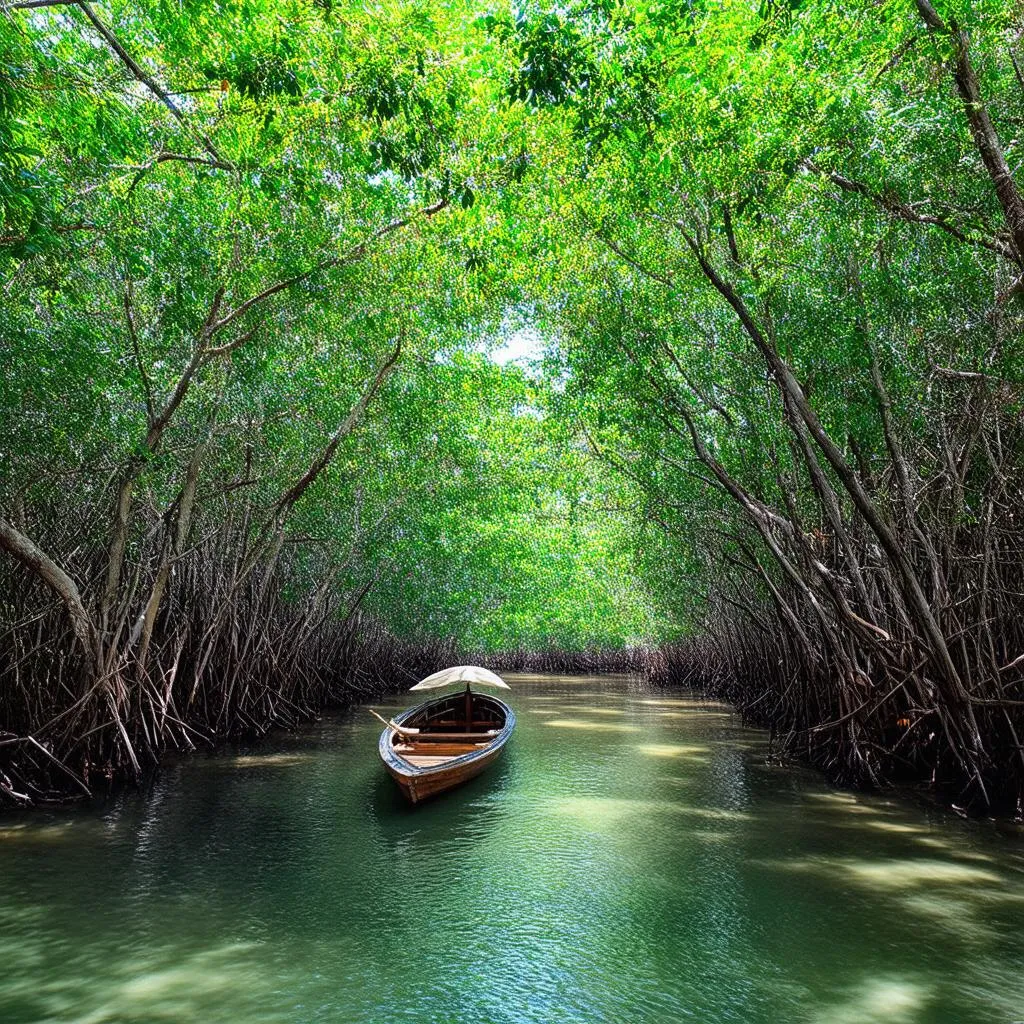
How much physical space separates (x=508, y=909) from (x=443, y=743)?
17.0ft

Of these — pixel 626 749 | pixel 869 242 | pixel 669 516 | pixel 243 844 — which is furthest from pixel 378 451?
pixel 869 242

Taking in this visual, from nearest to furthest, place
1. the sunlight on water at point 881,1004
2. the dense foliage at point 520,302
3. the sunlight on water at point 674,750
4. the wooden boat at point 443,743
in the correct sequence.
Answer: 1. the sunlight on water at point 881,1004
2. the dense foliage at point 520,302
3. the wooden boat at point 443,743
4. the sunlight on water at point 674,750

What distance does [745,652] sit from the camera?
1731cm

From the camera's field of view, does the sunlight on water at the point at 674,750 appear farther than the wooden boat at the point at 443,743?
Yes

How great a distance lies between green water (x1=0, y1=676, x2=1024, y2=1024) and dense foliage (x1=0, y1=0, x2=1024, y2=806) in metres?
1.40

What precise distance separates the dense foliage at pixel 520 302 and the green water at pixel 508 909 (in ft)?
4.59

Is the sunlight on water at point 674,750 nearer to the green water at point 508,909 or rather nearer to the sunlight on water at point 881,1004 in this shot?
the green water at point 508,909

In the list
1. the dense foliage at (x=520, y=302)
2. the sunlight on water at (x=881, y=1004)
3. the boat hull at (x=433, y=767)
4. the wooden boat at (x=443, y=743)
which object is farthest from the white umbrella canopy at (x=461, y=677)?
the sunlight on water at (x=881, y=1004)

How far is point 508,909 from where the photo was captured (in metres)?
5.25

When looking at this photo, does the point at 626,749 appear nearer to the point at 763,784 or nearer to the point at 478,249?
the point at 763,784

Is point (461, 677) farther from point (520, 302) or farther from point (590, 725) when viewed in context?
point (590, 725)

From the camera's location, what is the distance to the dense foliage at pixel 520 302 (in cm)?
483

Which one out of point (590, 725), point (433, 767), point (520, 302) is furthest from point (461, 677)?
point (590, 725)

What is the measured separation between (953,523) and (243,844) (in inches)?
284
